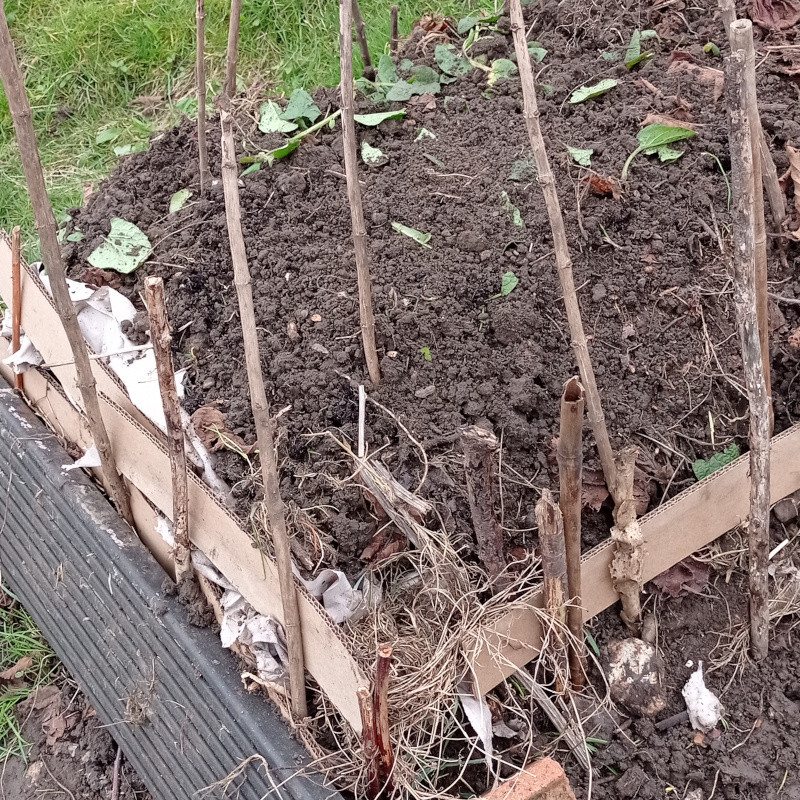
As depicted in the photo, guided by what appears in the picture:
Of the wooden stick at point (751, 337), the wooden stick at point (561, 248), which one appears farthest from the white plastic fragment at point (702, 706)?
the wooden stick at point (561, 248)

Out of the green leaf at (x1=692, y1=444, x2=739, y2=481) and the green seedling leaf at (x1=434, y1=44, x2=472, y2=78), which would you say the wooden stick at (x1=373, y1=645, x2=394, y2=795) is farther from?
the green seedling leaf at (x1=434, y1=44, x2=472, y2=78)

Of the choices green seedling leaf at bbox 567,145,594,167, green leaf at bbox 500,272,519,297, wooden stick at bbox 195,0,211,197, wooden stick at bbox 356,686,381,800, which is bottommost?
wooden stick at bbox 356,686,381,800

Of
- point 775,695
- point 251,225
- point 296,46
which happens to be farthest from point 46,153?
point 775,695

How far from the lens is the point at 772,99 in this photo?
8.14ft

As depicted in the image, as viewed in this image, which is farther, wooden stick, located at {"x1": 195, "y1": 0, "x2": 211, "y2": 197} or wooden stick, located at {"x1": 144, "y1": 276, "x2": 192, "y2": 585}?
wooden stick, located at {"x1": 195, "y1": 0, "x2": 211, "y2": 197}

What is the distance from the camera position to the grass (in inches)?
133

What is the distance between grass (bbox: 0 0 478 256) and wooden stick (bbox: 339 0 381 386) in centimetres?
174

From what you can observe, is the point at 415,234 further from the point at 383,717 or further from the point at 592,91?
the point at 383,717

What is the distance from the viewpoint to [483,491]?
156 cm

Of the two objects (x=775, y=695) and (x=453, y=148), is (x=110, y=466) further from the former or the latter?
(x=775, y=695)

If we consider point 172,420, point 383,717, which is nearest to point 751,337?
point 383,717

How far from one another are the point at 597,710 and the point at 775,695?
1.32 feet

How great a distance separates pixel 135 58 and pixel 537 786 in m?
3.29

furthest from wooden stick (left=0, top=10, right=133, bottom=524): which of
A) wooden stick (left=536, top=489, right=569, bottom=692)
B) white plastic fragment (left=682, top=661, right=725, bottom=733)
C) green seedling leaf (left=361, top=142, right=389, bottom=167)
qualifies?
white plastic fragment (left=682, top=661, right=725, bottom=733)
